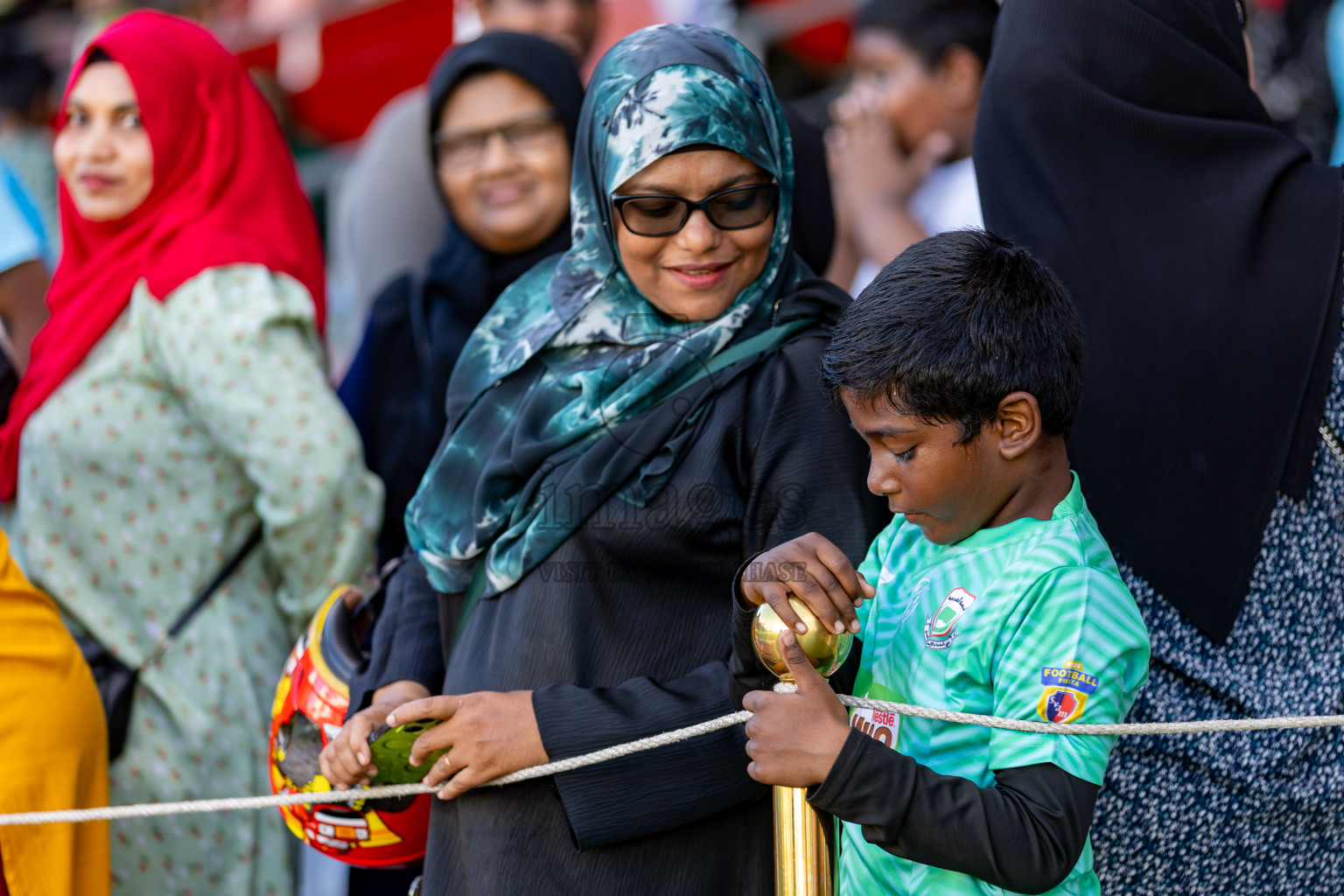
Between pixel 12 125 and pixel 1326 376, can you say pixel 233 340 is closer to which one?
pixel 1326 376

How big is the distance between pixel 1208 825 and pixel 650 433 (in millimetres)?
948

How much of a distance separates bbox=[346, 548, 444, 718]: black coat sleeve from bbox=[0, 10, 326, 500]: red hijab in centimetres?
93

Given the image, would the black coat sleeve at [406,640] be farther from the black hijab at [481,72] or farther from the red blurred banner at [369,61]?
the red blurred banner at [369,61]

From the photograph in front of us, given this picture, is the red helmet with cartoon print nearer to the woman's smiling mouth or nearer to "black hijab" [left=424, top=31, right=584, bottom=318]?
the woman's smiling mouth

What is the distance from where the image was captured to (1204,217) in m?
1.86

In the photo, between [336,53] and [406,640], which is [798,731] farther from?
[336,53]

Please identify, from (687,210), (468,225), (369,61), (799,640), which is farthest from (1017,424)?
(369,61)

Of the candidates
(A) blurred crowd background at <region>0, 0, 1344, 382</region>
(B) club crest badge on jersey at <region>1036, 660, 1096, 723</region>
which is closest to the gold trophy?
(B) club crest badge on jersey at <region>1036, 660, 1096, 723</region>

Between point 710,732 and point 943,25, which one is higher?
point 943,25

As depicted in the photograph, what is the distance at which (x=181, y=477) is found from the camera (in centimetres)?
264

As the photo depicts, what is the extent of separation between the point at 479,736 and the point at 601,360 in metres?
0.58

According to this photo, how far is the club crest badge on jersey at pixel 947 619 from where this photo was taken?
1521mm

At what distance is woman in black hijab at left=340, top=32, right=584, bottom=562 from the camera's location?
9.83 ft

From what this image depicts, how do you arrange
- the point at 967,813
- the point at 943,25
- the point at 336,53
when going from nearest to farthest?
the point at 967,813 → the point at 943,25 → the point at 336,53
